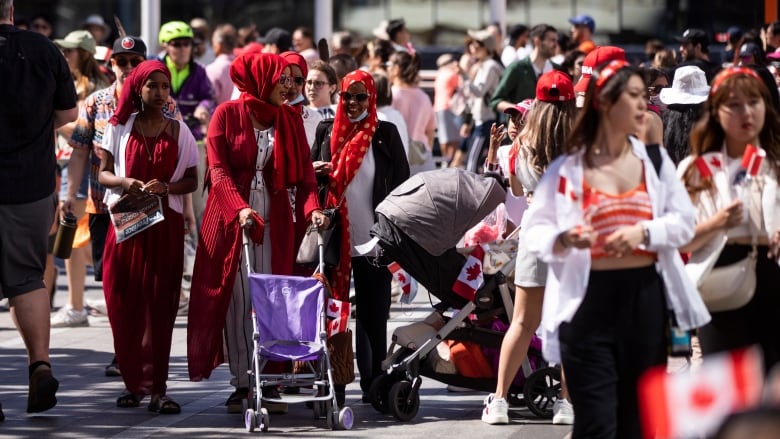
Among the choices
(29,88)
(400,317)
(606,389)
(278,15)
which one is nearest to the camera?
(606,389)

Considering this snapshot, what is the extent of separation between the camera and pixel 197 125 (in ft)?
41.2

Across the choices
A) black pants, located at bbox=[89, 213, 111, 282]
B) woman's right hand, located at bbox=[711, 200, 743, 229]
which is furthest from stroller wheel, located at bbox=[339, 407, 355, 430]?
woman's right hand, located at bbox=[711, 200, 743, 229]

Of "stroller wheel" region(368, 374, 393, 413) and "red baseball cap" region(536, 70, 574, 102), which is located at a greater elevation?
"red baseball cap" region(536, 70, 574, 102)

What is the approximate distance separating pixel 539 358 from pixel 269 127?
186cm

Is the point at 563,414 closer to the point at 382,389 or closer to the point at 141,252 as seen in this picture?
the point at 382,389

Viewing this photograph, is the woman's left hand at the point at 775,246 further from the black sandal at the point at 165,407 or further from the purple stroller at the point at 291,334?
the black sandal at the point at 165,407

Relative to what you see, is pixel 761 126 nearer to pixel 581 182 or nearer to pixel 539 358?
pixel 581 182

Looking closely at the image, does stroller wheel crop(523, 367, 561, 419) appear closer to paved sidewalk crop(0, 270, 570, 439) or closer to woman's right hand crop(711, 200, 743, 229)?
paved sidewalk crop(0, 270, 570, 439)

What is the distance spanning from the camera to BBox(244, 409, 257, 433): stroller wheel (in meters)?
7.44

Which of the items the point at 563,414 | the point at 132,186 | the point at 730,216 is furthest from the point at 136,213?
the point at 730,216

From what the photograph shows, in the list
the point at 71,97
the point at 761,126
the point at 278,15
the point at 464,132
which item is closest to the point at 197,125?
the point at 71,97

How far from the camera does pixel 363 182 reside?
845 centimetres

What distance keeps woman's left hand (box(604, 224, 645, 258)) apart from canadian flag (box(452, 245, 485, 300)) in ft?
8.81

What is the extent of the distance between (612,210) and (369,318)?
3.28 meters
